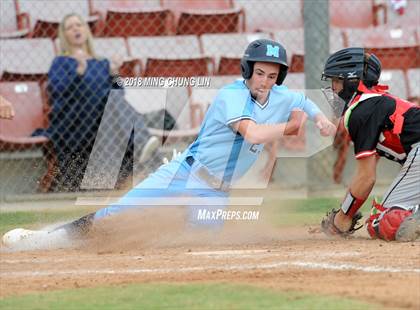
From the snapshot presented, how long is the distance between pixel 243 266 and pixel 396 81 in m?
6.71

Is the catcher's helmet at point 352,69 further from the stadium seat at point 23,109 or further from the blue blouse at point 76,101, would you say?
the stadium seat at point 23,109

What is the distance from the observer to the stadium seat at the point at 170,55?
1085 cm

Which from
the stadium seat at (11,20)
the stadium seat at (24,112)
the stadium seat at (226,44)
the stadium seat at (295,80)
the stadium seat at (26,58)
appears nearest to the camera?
the stadium seat at (24,112)

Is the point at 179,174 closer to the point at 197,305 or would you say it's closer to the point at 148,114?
the point at 197,305

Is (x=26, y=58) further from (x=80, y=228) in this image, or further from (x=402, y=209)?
(x=402, y=209)

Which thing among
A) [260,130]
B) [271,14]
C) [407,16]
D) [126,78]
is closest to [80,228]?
[260,130]

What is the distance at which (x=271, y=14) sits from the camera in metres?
12.6

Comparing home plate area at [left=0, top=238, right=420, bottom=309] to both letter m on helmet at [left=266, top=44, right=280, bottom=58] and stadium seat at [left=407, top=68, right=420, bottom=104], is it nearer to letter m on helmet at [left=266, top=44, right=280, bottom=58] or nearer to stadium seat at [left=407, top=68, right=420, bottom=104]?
letter m on helmet at [left=266, top=44, right=280, bottom=58]

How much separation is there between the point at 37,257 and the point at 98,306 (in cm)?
210

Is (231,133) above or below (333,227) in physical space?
above

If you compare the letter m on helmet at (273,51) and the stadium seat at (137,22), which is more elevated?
the letter m on helmet at (273,51)

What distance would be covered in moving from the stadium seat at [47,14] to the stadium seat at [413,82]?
414 centimetres

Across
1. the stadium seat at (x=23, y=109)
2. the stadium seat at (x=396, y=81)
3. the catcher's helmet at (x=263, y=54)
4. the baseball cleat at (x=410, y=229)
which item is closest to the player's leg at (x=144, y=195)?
the catcher's helmet at (x=263, y=54)

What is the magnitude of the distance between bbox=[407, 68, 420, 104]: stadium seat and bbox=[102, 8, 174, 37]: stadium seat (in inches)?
127
